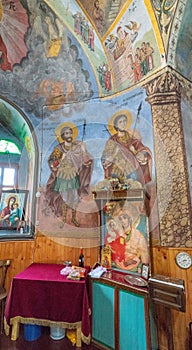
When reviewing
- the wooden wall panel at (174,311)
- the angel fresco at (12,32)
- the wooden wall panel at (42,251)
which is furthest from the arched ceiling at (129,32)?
the wooden wall panel at (42,251)

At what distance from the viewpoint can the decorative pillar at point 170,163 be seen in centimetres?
286

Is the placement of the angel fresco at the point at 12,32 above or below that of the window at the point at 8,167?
above

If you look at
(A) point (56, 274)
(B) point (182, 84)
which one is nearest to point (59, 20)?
(B) point (182, 84)

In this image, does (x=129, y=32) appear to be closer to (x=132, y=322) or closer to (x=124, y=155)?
(x=124, y=155)

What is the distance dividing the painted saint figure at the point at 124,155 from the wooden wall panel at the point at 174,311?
1171 millimetres

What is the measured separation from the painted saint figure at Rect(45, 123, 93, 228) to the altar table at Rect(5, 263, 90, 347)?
1.29 m

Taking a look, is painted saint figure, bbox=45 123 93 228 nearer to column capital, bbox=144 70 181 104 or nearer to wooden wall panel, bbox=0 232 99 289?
wooden wall panel, bbox=0 232 99 289

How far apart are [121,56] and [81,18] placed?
3.98 ft

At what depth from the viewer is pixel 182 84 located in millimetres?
3352

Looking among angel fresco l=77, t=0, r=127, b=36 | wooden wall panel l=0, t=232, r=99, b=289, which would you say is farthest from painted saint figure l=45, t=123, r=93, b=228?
angel fresco l=77, t=0, r=127, b=36

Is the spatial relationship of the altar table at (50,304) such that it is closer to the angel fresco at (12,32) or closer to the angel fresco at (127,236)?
the angel fresco at (127,236)

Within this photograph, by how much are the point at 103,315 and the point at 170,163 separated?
95.9 inches

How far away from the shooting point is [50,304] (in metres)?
2.77

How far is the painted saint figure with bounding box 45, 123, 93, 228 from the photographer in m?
4.08
